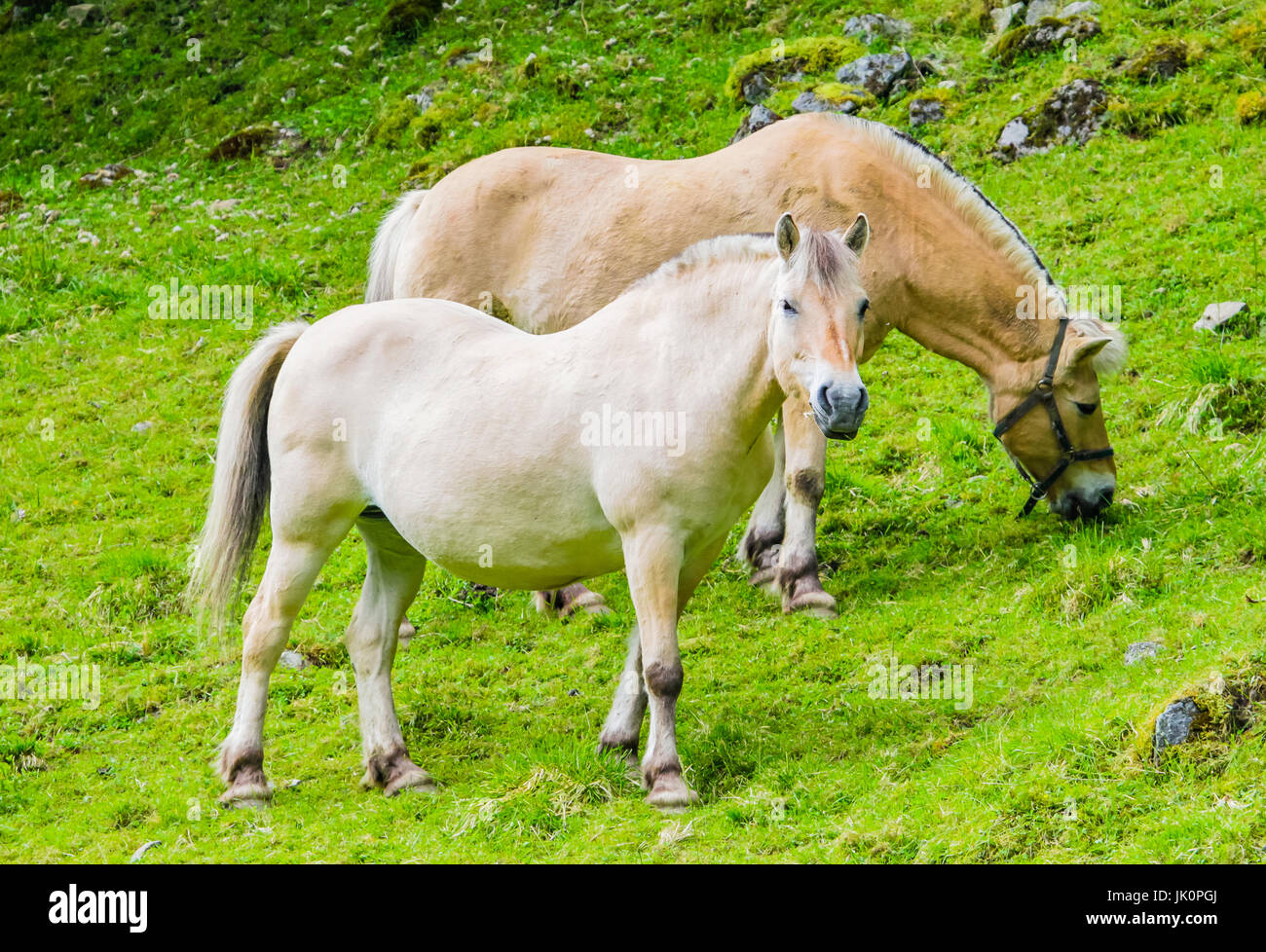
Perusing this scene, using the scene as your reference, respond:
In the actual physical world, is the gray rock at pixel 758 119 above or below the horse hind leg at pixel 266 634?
above

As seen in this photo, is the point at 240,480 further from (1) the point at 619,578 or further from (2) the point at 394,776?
(1) the point at 619,578

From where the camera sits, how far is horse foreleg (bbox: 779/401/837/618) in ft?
31.0

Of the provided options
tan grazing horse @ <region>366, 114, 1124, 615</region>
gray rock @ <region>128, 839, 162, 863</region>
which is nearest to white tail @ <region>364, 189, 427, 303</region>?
tan grazing horse @ <region>366, 114, 1124, 615</region>

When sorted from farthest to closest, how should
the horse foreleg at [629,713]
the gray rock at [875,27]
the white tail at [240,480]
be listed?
the gray rock at [875,27] → the white tail at [240,480] → the horse foreleg at [629,713]

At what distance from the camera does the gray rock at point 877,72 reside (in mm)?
15578

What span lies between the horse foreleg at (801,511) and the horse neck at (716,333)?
103 inches

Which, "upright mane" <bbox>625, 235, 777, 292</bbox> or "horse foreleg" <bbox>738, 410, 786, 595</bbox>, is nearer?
"upright mane" <bbox>625, 235, 777, 292</bbox>

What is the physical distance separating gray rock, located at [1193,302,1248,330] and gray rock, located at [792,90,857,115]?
5.35m

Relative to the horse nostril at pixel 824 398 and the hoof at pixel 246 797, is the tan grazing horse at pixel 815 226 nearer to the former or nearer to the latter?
the hoof at pixel 246 797

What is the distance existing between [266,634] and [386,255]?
13.9ft

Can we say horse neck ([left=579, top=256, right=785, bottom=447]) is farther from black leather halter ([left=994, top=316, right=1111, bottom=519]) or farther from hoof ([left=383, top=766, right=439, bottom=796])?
black leather halter ([left=994, top=316, right=1111, bottom=519])

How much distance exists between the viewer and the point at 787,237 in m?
6.44

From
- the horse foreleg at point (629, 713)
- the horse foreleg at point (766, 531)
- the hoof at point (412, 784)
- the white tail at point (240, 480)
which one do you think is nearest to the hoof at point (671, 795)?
the horse foreleg at point (629, 713)

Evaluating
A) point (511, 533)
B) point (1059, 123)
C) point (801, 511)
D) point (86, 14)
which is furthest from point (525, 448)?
point (86, 14)
